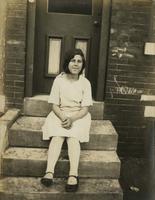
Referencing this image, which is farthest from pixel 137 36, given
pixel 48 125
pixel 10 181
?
pixel 10 181

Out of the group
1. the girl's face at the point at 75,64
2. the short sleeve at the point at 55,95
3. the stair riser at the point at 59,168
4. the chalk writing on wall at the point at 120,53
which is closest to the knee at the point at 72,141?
the stair riser at the point at 59,168

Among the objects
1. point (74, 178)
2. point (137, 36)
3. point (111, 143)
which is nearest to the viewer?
point (74, 178)

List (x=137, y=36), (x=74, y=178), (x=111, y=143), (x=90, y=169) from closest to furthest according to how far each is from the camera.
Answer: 1. (x=74, y=178)
2. (x=90, y=169)
3. (x=111, y=143)
4. (x=137, y=36)

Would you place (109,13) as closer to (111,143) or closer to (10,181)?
(111,143)

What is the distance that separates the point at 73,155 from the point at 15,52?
1841 mm

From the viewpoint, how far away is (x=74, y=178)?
4422mm

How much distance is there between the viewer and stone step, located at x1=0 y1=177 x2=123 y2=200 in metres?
4.41

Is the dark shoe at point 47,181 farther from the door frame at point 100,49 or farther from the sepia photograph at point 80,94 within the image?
the door frame at point 100,49

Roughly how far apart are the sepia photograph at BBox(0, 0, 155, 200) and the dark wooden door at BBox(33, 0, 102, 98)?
0.05 ft

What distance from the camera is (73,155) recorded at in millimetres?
4539

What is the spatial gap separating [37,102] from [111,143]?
1.23 meters

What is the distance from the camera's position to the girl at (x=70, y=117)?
14.8 feet

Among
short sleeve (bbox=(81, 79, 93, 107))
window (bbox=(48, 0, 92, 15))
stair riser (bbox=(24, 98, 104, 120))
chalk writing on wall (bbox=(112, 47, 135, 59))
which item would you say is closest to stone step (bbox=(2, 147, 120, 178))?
short sleeve (bbox=(81, 79, 93, 107))

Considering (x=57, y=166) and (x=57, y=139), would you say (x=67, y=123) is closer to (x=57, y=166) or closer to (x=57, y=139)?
(x=57, y=139)
